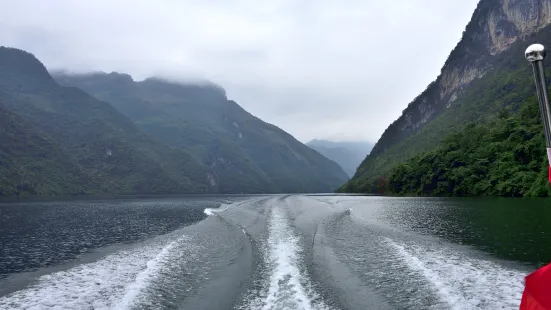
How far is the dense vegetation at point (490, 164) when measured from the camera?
210 ft

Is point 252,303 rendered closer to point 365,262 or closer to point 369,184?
point 365,262

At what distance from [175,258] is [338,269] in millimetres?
8240

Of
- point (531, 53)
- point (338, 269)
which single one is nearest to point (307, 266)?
point (338, 269)

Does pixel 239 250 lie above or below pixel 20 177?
below

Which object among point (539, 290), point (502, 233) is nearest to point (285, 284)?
point (539, 290)

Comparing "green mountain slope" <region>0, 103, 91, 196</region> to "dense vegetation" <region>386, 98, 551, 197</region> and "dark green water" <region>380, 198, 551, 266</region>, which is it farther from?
"dark green water" <region>380, 198, 551, 266</region>

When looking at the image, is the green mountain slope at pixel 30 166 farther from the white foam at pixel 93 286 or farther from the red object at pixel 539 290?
the red object at pixel 539 290

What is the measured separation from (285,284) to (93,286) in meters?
7.00

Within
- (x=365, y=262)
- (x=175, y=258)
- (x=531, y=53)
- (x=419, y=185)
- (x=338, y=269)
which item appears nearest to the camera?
(x=531, y=53)

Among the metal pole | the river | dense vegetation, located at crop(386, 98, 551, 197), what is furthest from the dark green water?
dense vegetation, located at crop(386, 98, 551, 197)

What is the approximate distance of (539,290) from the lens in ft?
17.6

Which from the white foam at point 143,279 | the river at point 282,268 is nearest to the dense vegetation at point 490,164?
the river at point 282,268

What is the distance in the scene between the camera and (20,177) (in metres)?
151

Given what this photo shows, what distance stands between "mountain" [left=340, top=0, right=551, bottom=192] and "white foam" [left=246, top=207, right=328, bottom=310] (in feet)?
344
